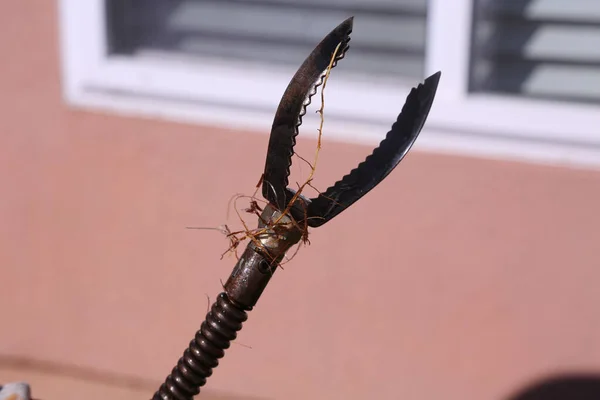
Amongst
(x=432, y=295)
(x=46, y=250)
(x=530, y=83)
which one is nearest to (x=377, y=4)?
(x=530, y=83)

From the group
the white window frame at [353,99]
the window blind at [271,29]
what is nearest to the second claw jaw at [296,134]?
the white window frame at [353,99]

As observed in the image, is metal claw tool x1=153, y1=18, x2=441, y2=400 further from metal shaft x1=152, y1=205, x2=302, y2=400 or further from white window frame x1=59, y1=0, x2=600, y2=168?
white window frame x1=59, y1=0, x2=600, y2=168

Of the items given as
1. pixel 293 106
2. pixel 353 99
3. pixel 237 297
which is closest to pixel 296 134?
pixel 293 106

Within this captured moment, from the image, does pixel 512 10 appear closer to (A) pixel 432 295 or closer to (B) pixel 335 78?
(B) pixel 335 78

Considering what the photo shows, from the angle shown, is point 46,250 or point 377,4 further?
point 46,250

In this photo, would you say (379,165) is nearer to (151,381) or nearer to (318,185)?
(318,185)
